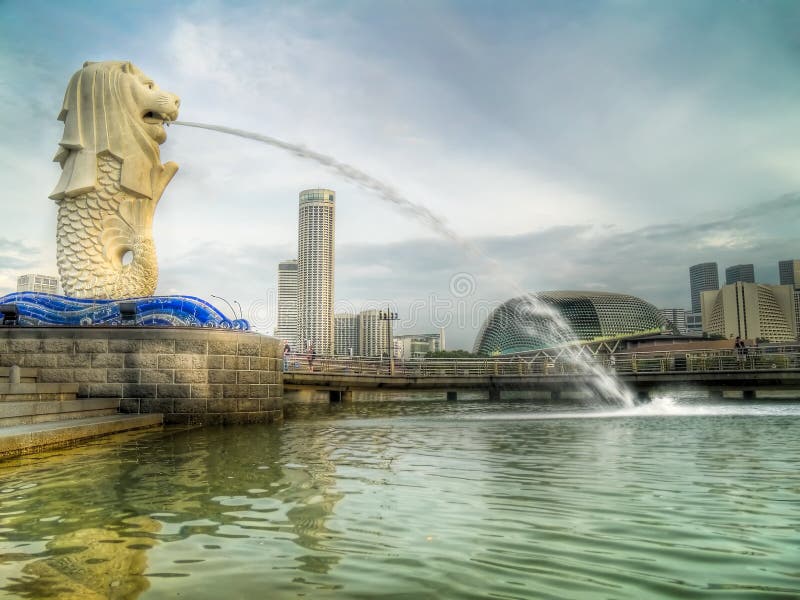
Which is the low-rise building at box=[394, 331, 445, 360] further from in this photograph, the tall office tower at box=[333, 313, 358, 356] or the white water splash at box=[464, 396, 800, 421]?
the white water splash at box=[464, 396, 800, 421]

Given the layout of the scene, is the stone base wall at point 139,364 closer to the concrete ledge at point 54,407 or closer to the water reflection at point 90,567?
the concrete ledge at point 54,407

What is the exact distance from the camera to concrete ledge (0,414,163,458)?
736cm

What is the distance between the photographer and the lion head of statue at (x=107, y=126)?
16141 millimetres

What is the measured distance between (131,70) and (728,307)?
531 feet

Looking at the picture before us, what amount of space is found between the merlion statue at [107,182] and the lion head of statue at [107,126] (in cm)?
2

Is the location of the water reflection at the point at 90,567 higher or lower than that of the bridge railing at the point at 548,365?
lower

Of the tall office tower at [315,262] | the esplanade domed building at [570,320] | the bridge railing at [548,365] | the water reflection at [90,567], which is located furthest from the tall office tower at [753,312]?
the water reflection at [90,567]

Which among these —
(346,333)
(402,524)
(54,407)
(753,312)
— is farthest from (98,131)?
(753,312)

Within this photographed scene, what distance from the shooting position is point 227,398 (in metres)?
13.7

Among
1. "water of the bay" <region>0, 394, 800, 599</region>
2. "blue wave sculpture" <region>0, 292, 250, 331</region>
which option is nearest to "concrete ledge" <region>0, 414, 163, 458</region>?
"water of the bay" <region>0, 394, 800, 599</region>

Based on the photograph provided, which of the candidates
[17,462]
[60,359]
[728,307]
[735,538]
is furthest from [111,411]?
[728,307]

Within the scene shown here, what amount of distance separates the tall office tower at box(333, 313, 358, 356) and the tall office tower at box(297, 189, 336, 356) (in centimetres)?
2144

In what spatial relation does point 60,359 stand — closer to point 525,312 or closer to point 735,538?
point 735,538

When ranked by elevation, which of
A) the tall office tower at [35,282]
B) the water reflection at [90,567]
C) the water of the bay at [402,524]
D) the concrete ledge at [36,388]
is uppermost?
the tall office tower at [35,282]
